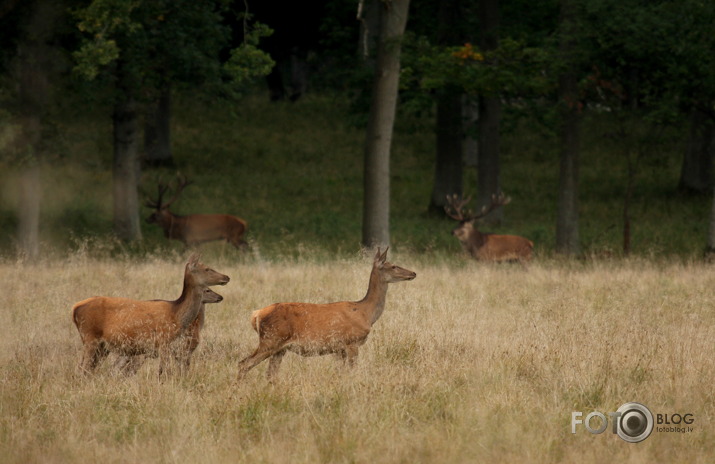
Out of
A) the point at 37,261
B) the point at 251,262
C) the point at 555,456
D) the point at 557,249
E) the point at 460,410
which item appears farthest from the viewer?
the point at 557,249

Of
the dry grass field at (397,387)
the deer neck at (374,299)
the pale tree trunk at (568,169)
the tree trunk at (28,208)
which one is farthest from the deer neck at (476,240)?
the deer neck at (374,299)

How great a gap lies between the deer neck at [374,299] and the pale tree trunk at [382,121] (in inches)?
282

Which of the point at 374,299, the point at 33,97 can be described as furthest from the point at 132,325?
the point at 33,97

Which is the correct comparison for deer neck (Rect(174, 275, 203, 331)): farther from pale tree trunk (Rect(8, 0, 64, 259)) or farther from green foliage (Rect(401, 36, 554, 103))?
green foliage (Rect(401, 36, 554, 103))

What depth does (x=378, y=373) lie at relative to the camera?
786 centimetres

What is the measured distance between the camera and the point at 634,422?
6.56 meters

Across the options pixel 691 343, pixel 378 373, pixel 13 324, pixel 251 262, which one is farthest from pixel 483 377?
pixel 251 262

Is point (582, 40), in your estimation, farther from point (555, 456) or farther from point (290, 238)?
point (555, 456)

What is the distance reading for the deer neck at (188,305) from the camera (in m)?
7.95

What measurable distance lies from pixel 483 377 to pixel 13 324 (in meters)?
5.03

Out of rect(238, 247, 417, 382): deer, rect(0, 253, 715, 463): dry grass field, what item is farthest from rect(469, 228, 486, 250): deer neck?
rect(238, 247, 417, 382): deer

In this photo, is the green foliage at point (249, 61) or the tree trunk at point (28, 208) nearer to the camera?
the tree trunk at point (28, 208)

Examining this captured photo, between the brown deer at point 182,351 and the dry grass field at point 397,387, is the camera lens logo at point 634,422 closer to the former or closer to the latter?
the dry grass field at point 397,387

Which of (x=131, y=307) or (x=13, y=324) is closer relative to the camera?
(x=131, y=307)
